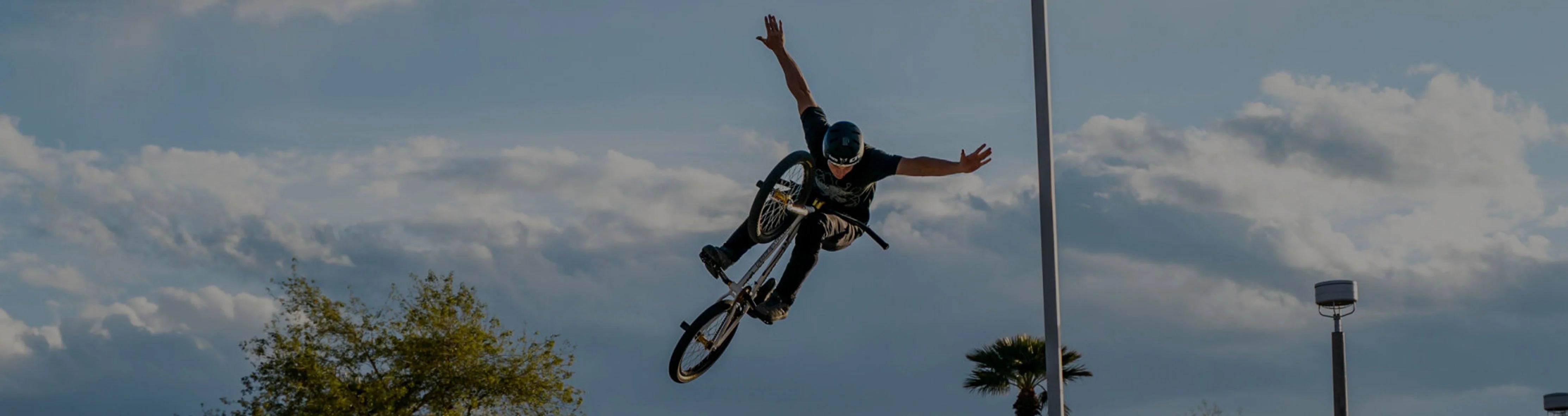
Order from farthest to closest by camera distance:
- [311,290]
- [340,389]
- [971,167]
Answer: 1. [311,290]
2. [340,389]
3. [971,167]

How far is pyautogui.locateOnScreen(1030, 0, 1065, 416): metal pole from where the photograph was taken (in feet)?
35.5

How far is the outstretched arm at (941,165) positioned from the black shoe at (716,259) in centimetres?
132

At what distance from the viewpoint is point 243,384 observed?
32094mm

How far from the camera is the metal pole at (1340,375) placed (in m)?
16.1

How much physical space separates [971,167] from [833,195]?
1.29 meters

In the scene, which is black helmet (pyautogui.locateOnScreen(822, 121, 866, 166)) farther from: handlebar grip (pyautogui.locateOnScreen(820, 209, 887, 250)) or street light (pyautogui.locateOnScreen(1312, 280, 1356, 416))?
street light (pyautogui.locateOnScreen(1312, 280, 1356, 416))

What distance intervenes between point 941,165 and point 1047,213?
1.97m

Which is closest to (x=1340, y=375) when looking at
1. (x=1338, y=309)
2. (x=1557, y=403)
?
(x=1338, y=309)

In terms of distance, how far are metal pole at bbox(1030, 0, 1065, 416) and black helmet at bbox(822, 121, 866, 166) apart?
1.91 m

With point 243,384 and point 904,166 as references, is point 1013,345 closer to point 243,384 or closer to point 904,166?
point 243,384

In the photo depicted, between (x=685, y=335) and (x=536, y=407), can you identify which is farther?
(x=536, y=407)

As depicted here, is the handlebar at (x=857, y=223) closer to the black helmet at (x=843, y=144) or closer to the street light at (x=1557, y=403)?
the black helmet at (x=843, y=144)

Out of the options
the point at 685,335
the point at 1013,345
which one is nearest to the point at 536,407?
the point at 1013,345

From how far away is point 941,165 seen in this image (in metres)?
9.64
